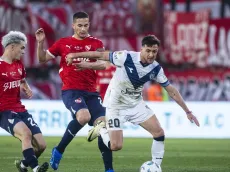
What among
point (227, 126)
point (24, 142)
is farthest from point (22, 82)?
point (227, 126)

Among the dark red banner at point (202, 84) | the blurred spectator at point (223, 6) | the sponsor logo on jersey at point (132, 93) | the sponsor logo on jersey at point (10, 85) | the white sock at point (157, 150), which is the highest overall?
the blurred spectator at point (223, 6)

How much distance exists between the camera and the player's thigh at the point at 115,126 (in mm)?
9922

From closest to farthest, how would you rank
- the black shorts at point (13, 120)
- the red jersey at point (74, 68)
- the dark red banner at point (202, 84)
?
the black shorts at point (13, 120), the red jersey at point (74, 68), the dark red banner at point (202, 84)

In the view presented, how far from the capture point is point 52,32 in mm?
26469

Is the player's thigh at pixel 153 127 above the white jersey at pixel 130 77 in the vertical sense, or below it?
below

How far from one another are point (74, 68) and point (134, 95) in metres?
1.22

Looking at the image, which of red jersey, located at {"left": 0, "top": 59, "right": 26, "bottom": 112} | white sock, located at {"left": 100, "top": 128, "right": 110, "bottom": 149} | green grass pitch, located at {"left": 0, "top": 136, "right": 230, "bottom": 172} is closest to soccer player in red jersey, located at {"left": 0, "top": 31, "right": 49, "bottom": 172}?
red jersey, located at {"left": 0, "top": 59, "right": 26, "bottom": 112}

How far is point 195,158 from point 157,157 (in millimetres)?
3270

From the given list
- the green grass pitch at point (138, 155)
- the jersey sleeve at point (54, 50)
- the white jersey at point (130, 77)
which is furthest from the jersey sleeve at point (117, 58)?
the green grass pitch at point (138, 155)

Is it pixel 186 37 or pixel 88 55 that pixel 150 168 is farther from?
pixel 186 37

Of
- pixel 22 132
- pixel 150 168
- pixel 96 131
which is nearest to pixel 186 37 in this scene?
pixel 96 131

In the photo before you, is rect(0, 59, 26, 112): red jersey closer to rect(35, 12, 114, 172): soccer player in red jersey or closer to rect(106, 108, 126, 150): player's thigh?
rect(35, 12, 114, 172): soccer player in red jersey

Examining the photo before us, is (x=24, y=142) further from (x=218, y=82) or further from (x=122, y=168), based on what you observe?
(x=218, y=82)

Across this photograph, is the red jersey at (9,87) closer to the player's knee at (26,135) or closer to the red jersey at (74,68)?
the player's knee at (26,135)
